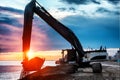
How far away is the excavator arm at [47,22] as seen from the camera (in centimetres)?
2586

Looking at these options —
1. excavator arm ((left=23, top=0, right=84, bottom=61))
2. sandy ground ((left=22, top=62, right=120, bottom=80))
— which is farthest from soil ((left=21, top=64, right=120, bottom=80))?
excavator arm ((left=23, top=0, right=84, bottom=61))

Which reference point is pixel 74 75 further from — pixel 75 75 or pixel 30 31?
pixel 30 31

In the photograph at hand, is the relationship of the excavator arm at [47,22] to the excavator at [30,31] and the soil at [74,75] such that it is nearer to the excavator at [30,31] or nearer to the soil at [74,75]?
the excavator at [30,31]

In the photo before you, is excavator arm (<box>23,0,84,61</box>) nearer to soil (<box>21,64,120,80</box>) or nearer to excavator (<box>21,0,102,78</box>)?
excavator (<box>21,0,102,78</box>)

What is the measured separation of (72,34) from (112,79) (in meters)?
13.5

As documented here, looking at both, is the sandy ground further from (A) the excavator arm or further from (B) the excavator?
(A) the excavator arm

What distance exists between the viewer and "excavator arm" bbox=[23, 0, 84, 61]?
25859 mm

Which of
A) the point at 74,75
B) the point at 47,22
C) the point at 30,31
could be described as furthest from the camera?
the point at 47,22

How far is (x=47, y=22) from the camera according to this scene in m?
33.9

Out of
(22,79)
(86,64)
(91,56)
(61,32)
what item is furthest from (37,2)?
(91,56)

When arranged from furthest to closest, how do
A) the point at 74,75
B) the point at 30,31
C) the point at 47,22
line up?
the point at 47,22 < the point at 74,75 < the point at 30,31

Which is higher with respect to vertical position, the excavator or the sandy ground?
the excavator

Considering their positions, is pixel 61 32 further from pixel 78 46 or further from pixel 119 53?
pixel 119 53

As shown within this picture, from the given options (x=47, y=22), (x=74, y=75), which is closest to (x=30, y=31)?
(x=74, y=75)
